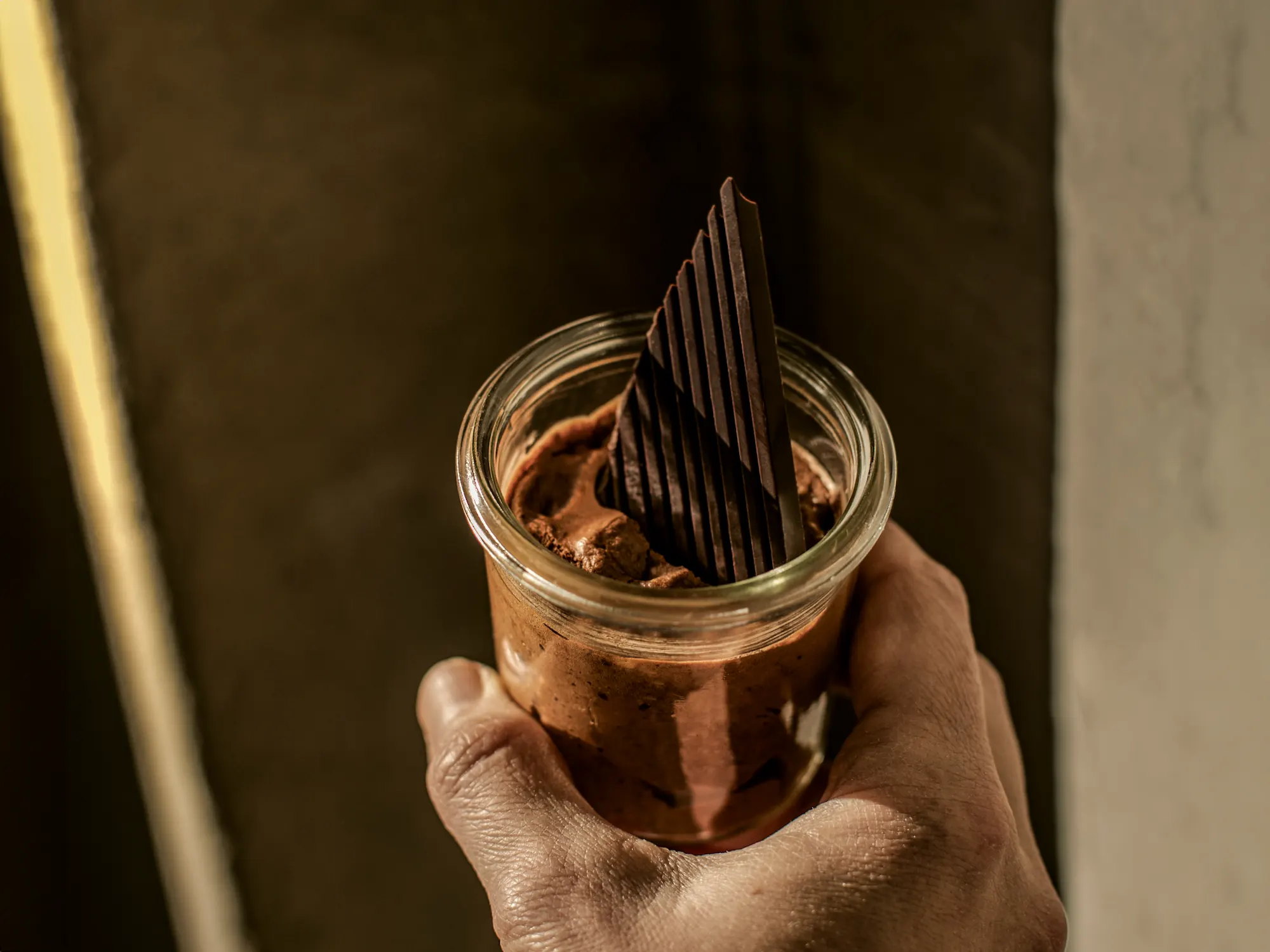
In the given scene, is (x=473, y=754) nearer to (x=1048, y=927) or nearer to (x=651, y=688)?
(x=651, y=688)

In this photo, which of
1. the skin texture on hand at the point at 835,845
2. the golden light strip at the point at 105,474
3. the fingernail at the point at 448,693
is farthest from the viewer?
the golden light strip at the point at 105,474

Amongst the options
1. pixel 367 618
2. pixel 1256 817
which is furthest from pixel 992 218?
pixel 367 618

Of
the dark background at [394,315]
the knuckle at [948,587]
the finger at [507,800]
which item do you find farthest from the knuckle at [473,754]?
the dark background at [394,315]

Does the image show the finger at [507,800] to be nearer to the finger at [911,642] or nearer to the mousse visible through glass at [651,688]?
the mousse visible through glass at [651,688]

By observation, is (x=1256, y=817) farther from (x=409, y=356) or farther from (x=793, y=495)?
(x=409, y=356)

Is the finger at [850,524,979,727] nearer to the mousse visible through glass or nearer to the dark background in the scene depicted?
the mousse visible through glass

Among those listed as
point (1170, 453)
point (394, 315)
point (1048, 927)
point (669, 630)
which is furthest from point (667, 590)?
point (394, 315)
